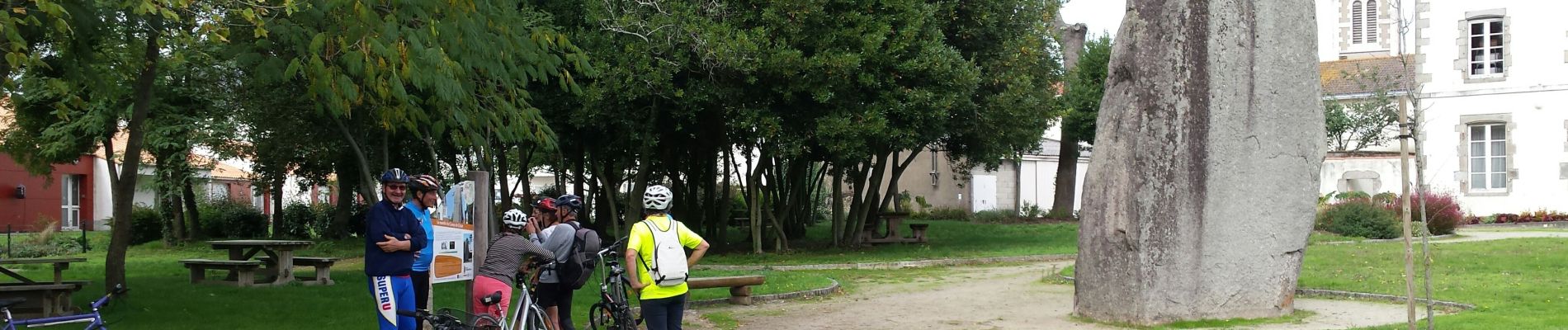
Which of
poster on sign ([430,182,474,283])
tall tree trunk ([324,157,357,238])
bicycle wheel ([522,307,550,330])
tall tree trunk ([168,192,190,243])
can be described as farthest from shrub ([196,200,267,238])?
bicycle wheel ([522,307,550,330])

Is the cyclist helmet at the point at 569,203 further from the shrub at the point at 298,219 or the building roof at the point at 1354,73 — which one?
the building roof at the point at 1354,73

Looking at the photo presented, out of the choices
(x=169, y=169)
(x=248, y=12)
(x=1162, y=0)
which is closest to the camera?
(x=248, y=12)

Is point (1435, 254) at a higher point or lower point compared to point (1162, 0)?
lower

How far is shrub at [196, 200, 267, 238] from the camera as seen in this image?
34281mm

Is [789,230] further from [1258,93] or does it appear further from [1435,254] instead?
[1258,93]

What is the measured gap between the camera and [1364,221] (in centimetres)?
2655

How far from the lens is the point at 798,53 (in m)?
20.8

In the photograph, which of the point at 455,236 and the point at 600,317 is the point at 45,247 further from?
the point at 455,236

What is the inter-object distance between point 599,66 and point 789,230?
1068 centimetres

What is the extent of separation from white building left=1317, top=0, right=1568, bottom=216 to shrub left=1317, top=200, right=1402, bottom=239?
7662mm

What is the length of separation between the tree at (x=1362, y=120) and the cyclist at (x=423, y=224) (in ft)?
132

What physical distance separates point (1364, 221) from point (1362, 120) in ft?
68.9

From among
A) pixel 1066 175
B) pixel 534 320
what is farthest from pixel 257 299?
pixel 1066 175

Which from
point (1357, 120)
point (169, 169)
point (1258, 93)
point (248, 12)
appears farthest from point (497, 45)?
point (1357, 120)
